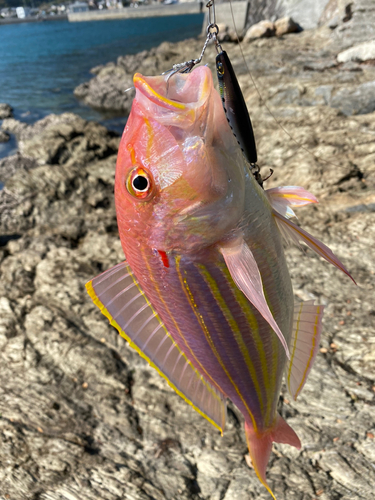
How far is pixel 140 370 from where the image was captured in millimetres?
3252

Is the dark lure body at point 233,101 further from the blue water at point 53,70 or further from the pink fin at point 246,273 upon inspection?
the blue water at point 53,70

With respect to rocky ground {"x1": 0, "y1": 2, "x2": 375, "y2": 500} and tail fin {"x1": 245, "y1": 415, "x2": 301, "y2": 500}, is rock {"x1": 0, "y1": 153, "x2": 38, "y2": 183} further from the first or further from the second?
tail fin {"x1": 245, "y1": 415, "x2": 301, "y2": 500}

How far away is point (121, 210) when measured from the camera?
1.33 m

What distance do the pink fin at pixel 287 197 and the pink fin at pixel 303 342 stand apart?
0.57 m

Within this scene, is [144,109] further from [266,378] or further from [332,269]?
[332,269]

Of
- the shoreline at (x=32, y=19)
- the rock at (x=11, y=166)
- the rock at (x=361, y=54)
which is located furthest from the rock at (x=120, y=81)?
the shoreline at (x=32, y=19)

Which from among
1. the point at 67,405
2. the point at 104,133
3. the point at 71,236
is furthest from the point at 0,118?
the point at 67,405

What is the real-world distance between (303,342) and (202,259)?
0.94 meters

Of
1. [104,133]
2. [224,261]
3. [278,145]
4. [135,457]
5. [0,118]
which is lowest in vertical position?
[135,457]

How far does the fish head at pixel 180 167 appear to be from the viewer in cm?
118

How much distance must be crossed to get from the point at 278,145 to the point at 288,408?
4.61 metres

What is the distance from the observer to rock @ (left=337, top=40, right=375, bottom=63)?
332 inches

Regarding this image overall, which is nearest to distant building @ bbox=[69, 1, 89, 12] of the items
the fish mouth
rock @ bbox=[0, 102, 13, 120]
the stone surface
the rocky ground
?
the stone surface

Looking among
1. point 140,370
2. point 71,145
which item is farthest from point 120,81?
point 140,370
